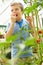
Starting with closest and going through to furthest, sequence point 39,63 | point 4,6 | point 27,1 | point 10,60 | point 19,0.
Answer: point 10,60
point 39,63
point 27,1
point 19,0
point 4,6

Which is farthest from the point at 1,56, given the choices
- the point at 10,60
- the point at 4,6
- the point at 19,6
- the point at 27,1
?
the point at 4,6

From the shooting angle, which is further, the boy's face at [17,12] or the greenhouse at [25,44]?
the boy's face at [17,12]

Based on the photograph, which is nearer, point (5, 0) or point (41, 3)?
point (41, 3)

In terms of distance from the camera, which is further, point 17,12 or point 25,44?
point 17,12

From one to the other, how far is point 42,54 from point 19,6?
116 centimetres

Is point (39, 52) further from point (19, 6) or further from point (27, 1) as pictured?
point (19, 6)

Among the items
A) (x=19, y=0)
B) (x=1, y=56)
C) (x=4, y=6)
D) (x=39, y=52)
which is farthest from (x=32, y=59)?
(x=4, y=6)

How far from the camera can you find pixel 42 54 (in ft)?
1.62

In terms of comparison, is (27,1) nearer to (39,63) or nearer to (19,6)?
(39,63)

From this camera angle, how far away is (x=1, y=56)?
1.23 feet

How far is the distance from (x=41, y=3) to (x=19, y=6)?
3.73ft

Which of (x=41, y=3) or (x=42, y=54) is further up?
(x=41, y=3)

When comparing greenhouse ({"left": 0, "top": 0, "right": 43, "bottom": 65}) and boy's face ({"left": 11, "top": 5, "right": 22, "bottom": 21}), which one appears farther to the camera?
boy's face ({"left": 11, "top": 5, "right": 22, "bottom": 21})

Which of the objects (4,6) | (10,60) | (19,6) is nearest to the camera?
(10,60)
